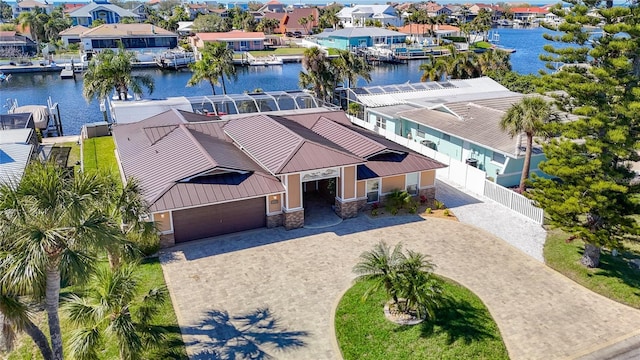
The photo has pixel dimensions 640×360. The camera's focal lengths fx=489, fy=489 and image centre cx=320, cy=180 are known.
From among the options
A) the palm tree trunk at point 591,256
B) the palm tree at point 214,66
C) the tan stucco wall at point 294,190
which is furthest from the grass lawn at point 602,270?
the palm tree at point 214,66

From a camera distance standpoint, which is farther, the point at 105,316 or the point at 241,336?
the point at 241,336

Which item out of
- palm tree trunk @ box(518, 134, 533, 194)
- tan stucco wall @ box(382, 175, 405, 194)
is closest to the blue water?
tan stucco wall @ box(382, 175, 405, 194)

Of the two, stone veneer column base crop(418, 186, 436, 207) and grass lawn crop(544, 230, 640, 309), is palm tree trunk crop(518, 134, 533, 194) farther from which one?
grass lawn crop(544, 230, 640, 309)

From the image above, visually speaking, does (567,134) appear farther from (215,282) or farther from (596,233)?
(215,282)

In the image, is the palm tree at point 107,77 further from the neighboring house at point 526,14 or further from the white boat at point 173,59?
the neighboring house at point 526,14

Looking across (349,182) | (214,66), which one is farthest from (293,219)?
(214,66)

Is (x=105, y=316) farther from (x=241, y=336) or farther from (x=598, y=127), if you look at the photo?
(x=598, y=127)

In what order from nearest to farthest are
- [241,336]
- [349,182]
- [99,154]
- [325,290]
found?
[241,336], [325,290], [349,182], [99,154]
